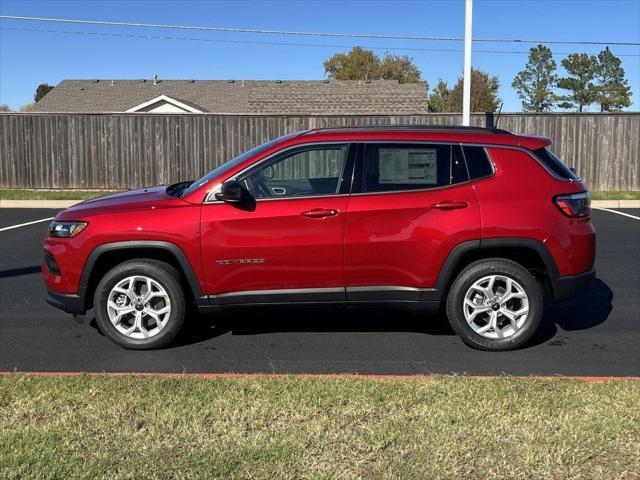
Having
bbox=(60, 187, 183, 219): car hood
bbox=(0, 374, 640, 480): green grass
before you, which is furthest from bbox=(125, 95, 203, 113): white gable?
bbox=(0, 374, 640, 480): green grass

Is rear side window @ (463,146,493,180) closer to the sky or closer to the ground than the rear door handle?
closer to the sky

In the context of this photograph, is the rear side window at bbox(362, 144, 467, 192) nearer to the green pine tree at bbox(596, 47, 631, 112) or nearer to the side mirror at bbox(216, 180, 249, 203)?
the side mirror at bbox(216, 180, 249, 203)

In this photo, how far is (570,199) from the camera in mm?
5434

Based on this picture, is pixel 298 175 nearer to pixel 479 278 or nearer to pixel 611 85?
pixel 479 278

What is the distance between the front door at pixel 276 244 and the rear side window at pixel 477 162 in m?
0.96

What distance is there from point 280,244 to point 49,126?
56.2ft

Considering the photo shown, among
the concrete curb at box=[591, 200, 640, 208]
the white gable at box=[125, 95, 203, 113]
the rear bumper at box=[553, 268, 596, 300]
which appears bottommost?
the rear bumper at box=[553, 268, 596, 300]

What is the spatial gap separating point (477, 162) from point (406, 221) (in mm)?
781

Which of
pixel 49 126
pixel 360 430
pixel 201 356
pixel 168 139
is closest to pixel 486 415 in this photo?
pixel 360 430

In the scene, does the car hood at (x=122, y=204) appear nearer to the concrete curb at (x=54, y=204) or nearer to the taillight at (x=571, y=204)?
the taillight at (x=571, y=204)

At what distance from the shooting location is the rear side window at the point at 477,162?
5.47 m

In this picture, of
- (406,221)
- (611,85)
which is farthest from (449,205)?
(611,85)

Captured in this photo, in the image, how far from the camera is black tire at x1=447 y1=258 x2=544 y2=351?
5445mm

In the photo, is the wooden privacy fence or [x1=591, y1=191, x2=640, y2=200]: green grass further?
the wooden privacy fence
